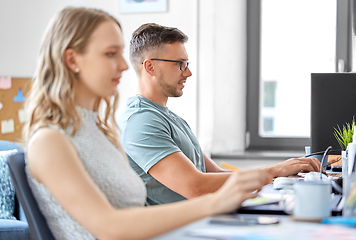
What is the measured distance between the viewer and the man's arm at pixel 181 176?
57.1 inches

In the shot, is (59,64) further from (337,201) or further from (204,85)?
(204,85)

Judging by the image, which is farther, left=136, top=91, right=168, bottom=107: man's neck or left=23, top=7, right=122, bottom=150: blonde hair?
left=136, top=91, right=168, bottom=107: man's neck

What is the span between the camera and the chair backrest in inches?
36.0

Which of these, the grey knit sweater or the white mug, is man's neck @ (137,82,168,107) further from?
the white mug

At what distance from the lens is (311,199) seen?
86 cm

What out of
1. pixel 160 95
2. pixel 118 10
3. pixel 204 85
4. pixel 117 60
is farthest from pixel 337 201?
pixel 118 10

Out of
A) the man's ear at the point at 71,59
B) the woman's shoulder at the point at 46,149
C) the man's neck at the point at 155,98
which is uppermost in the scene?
the man's ear at the point at 71,59

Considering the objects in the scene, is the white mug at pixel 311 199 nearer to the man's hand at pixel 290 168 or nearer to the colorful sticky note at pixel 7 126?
the man's hand at pixel 290 168

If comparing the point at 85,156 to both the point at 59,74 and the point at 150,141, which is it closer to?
the point at 59,74

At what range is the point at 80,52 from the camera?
968 millimetres

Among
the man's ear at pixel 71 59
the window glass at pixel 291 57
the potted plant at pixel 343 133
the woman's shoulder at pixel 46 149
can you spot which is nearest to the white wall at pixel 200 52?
the window glass at pixel 291 57

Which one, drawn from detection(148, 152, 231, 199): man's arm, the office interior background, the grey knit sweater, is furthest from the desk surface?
the office interior background

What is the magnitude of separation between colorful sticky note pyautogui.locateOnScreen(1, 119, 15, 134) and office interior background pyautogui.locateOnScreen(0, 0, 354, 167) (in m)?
0.35

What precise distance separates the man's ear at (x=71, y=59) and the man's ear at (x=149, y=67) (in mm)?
804
